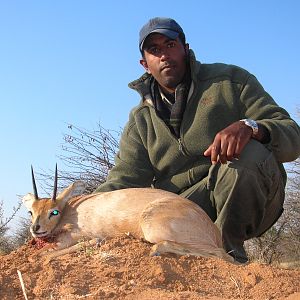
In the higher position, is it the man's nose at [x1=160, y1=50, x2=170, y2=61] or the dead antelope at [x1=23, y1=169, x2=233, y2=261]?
the man's nose at [x1=160, y1=50, x2=170, y2=61]

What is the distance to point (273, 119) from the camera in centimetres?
479

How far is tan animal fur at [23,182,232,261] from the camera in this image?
3.83 metres

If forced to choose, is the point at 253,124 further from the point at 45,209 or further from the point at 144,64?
the point at 45,209

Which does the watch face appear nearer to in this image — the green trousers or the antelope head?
the green trousers

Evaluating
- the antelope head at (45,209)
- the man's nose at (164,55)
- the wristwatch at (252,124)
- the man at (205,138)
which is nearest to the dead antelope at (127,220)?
the antelope head at (45,209)

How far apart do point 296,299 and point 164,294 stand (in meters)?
0.66

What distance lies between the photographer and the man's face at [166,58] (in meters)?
5.26

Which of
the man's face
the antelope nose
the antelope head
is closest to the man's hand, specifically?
the man's face

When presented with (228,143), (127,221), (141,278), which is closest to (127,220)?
(127,221)

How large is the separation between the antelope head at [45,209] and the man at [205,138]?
1.62 ft

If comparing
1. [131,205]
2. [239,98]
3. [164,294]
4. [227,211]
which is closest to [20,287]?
[164,294]

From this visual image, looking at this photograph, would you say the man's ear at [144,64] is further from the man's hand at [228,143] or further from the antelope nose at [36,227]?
the antelope nose at [36,227]

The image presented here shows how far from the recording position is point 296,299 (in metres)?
2.87

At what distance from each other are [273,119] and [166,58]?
3.80 feet
